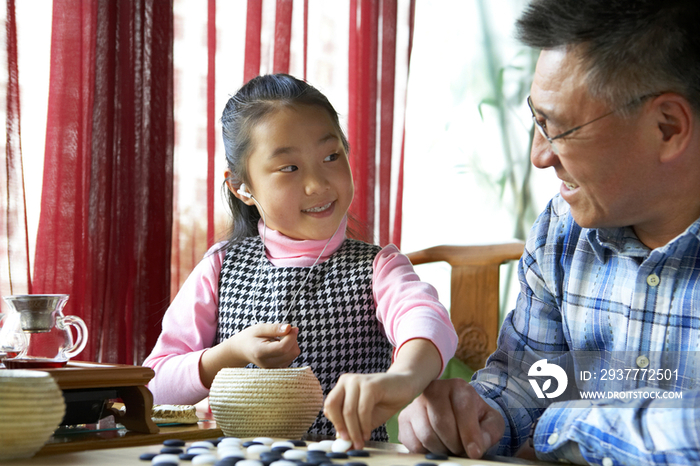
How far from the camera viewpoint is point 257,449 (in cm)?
77

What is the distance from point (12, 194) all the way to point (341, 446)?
110 centimetres

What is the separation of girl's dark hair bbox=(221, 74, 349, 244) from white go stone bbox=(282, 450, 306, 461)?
2.63 ft

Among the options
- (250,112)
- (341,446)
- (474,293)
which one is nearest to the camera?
(341,446)

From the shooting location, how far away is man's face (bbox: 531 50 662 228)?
1.01 meters

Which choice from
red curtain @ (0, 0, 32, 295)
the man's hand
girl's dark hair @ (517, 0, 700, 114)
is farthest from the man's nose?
red curtain @ (0, 0, 32, 295)

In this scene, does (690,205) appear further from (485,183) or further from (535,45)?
(485,183)

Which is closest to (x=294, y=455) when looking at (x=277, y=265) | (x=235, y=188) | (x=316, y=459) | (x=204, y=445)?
(x=316, y=459)

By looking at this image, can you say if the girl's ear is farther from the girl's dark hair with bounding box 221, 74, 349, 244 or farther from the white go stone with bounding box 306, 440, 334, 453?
the white go stone with bounding box 306, 440, 334, 453

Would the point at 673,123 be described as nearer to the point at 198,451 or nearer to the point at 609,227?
the point at 609,227

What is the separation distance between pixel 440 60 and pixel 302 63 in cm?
93

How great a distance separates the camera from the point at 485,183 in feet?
9.55

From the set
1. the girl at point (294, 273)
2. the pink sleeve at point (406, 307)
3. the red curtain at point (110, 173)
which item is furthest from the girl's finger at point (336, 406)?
the red curtain at point (110, 173)

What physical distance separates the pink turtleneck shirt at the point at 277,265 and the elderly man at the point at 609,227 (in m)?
0.14

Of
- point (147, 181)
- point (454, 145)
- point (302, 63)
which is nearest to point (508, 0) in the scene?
point (454, 145)
